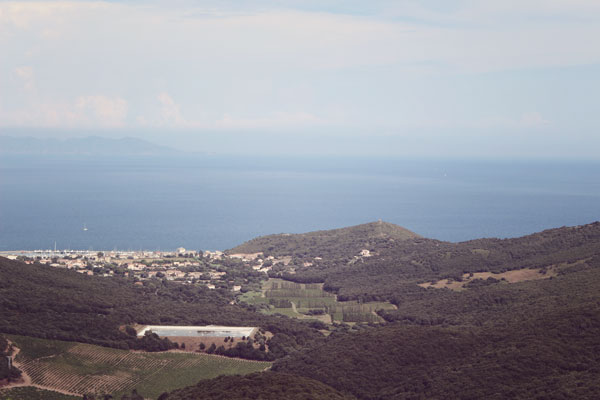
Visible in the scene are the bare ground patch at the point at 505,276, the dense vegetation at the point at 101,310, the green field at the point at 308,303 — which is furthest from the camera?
the bare ground patch at the point at 505,276

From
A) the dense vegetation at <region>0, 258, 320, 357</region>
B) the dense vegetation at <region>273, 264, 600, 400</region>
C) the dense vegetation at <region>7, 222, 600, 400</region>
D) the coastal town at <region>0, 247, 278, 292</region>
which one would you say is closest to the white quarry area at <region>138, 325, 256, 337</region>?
the dense vegetation at <region>0, 258, 320, 357</region>

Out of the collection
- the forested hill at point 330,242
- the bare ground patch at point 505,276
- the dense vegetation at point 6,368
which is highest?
the forested hill at point 330,242

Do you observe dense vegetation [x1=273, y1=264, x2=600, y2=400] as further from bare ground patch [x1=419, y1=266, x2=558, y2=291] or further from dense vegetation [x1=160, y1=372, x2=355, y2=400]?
bare ground patch [x1=419, y1=266, x2=558, y2=291]

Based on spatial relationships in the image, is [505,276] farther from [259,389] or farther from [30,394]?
[30,394]

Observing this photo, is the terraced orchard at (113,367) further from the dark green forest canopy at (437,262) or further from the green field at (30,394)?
the dark green forest canopy at (437,262)

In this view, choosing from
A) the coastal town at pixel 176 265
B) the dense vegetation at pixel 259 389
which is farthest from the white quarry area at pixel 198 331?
the coastal town at pixel 176 265

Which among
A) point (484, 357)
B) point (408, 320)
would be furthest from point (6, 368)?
point (408, 320)
